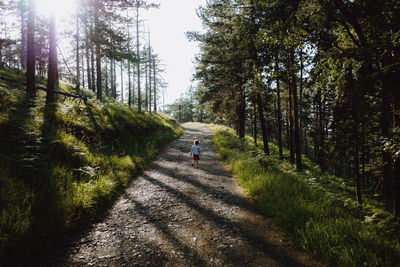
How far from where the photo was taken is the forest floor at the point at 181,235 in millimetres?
2912

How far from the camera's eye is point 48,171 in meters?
4.31

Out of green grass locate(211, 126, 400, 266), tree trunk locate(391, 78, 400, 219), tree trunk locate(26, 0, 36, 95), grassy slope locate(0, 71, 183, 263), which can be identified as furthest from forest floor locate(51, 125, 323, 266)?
tree trunk locate(26, 0, 36, 95)

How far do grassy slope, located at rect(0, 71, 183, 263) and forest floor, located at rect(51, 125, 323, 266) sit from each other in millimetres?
524

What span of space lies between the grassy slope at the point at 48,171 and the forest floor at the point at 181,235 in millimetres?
524

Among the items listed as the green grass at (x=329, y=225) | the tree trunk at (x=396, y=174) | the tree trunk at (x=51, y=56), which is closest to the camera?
the green grass at (x=329, y=225)

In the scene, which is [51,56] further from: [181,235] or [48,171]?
[181,235]

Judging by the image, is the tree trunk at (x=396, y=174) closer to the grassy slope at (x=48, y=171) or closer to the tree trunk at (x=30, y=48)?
the grassy slope at (x=48, y=171)

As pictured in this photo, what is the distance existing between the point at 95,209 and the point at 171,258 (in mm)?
2503

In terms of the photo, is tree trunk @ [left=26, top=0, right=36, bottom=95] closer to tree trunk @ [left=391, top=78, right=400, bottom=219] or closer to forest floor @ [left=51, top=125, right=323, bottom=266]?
forest floor @ [left=51, top=125, right=323, bottom=266]

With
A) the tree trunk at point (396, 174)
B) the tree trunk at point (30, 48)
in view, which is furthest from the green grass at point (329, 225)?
the tree trunk at point (30, 48)

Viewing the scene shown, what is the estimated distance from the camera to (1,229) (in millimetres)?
2539

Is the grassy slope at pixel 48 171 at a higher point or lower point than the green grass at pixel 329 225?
higher

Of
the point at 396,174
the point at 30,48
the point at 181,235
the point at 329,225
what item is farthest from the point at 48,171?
the point at 396,174

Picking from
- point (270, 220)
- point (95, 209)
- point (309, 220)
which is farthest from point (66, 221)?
point (309, 220)
